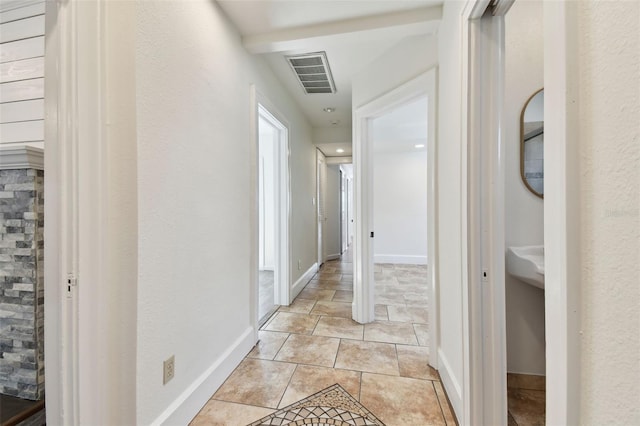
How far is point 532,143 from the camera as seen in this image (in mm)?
1764

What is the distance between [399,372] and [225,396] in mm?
1175

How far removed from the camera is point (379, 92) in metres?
2.31

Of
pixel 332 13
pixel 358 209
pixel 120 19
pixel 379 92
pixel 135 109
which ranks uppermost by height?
pixel 332 13

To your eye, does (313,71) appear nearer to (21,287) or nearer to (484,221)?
(484,221)

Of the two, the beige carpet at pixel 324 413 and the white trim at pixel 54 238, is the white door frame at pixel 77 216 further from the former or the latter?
the beige carpet at pixel 324 413

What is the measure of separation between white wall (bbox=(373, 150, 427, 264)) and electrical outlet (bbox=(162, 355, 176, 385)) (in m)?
4.68

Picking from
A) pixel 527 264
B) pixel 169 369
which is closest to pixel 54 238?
pixel 169 369

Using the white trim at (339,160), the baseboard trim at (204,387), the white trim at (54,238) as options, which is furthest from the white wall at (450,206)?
the white trim at (339,160)

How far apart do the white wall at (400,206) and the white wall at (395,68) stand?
3094 mm

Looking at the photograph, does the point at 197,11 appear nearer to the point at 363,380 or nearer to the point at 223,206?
the point at 223,206

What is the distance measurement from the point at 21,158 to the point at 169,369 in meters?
1.30

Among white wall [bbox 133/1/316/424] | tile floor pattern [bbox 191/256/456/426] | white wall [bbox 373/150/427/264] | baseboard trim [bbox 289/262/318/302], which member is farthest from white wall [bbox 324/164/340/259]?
white wall [bbox 133/1/316/424]

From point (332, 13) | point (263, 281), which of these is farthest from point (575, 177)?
point (263, 281)

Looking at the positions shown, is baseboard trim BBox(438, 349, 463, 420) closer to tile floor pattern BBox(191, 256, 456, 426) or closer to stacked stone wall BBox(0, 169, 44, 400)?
tile floor pattern BBox(191, 256, 456, 426)
